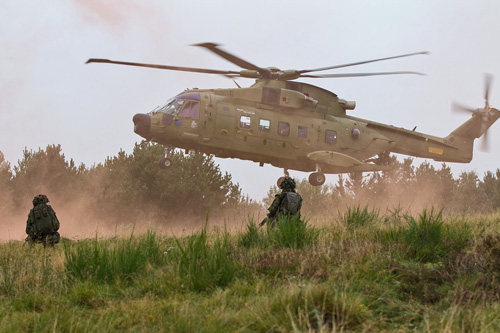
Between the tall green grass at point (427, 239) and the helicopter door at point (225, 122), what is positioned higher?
the helicopter door at point (225, 122)

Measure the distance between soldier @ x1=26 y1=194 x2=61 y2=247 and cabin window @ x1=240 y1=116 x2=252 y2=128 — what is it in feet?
24.2

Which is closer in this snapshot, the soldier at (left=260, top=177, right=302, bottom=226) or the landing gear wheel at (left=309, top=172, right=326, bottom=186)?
the soldier at (left=260, top=177, right=302, bottom=226)

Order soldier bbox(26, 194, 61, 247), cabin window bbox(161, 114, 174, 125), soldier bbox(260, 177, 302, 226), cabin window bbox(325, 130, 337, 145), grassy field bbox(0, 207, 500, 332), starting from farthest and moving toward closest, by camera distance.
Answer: cabin window bbox(325, 130, 337, 145), cabin window bbox(161, 114, 174, 125), soldier bbox(26, 194, 61, 247), soldier bbox(260, 177, 302, 226), grassy field bbox(0, 207, 500, 332)

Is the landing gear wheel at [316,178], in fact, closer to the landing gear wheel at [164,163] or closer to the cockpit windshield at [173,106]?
the landing gear wheel at [164,163]

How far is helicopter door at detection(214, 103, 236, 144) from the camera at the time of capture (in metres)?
15.9

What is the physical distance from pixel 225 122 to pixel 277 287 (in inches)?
440

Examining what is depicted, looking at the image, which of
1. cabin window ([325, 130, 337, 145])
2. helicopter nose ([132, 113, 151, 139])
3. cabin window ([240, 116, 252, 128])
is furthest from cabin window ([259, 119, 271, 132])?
helicopter nose ([132, 113, 151, 139])

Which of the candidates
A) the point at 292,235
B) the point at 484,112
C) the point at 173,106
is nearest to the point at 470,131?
the point at 484,112

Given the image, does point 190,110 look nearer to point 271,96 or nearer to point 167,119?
point 167,119

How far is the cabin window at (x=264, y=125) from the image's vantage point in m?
16.4

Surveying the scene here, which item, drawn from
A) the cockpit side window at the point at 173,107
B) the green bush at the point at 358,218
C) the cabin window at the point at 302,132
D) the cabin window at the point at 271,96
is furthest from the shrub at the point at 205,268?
the cabin window at the point at 302,132

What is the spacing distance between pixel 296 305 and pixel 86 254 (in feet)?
10.3

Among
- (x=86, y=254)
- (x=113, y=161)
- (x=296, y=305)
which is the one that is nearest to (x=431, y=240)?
(x=296, y=305)

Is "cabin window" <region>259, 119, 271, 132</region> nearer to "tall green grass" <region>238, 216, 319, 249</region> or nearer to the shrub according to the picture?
"tall green grass" <region>238, 216, 319, 249</region>
